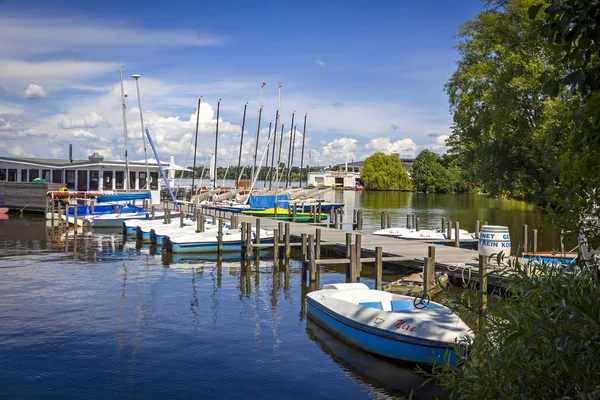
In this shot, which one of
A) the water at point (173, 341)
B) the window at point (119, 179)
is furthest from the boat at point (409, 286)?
the window at point (119, 179)

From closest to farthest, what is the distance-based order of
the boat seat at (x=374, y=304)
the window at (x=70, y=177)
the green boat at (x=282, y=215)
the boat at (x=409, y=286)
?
the boat seat at (x=374, y=304), the boat at (x=409, y=286), the green boat at (x=282, y=215), the window at (x=70, y=177)

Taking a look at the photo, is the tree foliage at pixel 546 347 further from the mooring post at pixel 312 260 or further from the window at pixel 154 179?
the window at pixel 154 179

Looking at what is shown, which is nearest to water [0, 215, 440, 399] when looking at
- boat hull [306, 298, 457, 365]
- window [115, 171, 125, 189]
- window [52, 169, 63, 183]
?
boat hull [306, 298, 457, 365]

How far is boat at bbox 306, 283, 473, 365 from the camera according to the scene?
12625 millimetres

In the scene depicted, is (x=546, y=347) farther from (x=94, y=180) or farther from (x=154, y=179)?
(x=154, y=179)

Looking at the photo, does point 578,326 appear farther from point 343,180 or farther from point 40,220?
point 343,180

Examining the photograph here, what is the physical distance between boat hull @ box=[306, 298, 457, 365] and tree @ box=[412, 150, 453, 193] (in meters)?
133

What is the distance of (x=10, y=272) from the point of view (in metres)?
25.0

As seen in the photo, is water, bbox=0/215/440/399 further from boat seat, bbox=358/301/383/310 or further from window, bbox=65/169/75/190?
window, bbox=65/169/75/190

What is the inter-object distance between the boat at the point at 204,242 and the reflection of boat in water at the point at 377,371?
1597cm

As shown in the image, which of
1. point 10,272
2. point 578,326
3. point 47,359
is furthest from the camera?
point 10,272

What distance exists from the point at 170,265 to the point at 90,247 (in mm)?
8793

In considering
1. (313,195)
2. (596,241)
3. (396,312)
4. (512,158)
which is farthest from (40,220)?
(596,241)

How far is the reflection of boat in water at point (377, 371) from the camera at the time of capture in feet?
39.7
